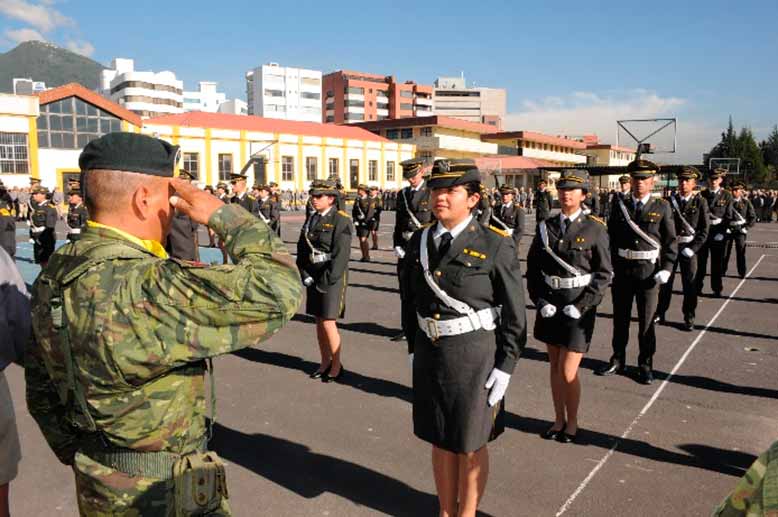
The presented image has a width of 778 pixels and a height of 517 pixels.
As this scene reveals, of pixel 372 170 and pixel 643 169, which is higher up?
pixel 372 170

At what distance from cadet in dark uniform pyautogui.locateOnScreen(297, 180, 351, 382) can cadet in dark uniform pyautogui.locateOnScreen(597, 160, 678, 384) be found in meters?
2.94

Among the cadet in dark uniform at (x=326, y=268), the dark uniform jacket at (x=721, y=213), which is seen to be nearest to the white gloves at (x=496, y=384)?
the cadet in dark uniform at (x=326, y=268)

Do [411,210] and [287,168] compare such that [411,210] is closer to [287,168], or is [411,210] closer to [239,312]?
[239,312]

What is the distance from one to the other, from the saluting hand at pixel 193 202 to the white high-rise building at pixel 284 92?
11363 cm

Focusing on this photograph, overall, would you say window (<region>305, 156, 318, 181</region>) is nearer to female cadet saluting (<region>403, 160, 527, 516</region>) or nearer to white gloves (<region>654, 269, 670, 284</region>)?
white gloves (<region>654, 269, 670, 284</region>)

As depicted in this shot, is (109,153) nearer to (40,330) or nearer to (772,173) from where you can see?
(40,330)

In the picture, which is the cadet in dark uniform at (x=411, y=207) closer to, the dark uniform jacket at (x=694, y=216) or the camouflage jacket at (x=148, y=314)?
the dark uniform jacket at (x=694, y=216)

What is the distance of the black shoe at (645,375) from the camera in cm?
602

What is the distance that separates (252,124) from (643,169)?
46.4 m

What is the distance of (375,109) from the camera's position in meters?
110

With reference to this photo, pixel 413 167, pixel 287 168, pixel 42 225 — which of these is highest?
pixel 287 168

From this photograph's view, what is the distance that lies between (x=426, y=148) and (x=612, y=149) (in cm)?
3999

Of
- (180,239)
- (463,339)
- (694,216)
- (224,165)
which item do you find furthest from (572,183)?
(224,165)

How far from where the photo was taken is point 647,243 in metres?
6.27
